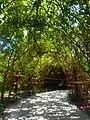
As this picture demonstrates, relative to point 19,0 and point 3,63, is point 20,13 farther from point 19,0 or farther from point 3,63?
point 3,63

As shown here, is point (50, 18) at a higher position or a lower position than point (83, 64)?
higher

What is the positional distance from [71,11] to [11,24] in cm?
272

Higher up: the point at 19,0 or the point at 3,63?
the point at 19,0

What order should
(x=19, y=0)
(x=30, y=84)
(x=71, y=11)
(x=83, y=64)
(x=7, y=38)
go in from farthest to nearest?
(x=30, y=84) < (x=7, y=38) < (x=19, y=0) < (x=83, y=64) < (x=71, y=11)

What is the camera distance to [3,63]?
50.5 feet

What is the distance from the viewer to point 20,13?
9742mm

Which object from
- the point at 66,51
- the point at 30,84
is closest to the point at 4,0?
the point at 66,51

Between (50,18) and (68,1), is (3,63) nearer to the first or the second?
(50,18)

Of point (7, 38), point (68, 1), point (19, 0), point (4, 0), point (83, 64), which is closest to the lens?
point (68, 1)

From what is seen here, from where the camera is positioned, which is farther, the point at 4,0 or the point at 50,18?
the point at 50,18

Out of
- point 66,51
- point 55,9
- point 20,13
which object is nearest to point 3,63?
point 66,51

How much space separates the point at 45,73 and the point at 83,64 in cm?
1547

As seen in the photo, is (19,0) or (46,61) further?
(46,61)

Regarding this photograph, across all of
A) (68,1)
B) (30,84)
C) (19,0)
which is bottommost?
(30,84)
